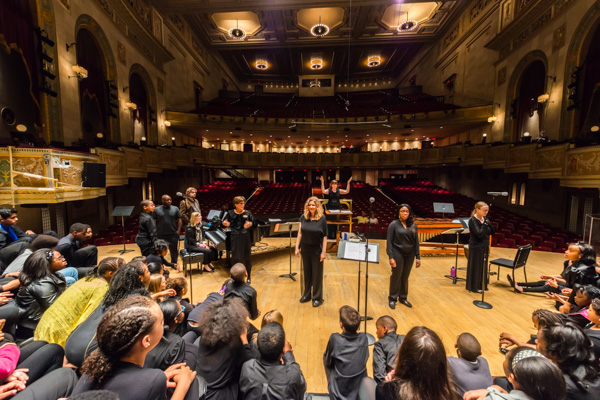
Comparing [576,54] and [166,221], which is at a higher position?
[576,54]

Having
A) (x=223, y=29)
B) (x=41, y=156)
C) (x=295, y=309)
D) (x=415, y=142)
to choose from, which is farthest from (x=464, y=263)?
(x=223, y=29)

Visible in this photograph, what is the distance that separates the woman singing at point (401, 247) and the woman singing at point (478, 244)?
45.7 inches

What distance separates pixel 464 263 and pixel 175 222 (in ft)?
21.3

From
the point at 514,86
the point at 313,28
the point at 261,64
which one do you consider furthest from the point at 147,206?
the point at 261,64

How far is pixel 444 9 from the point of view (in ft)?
48.4

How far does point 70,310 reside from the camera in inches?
74.7

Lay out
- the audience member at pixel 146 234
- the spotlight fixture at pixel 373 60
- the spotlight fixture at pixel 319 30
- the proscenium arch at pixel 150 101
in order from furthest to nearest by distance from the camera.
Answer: the spotlight fixture at pixel 373 60, the spotlight fixture at pixel 319 30, the proscenium arch at pixel 150 101, the audience member at pixel 146 234

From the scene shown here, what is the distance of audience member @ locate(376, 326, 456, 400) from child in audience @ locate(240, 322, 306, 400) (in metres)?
0.57

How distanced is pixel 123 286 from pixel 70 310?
0.49 meters

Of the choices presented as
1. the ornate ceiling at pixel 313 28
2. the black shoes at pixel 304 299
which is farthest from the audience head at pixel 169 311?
the ornate ceiling at pixel 313 28

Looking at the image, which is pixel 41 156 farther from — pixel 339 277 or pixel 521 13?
pixel 521 13

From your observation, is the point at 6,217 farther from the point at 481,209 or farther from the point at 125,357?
the point at 481,209

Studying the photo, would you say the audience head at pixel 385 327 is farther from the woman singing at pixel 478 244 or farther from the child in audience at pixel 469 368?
the woman singing at pixel 478 244

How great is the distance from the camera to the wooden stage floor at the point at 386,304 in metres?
2.85
